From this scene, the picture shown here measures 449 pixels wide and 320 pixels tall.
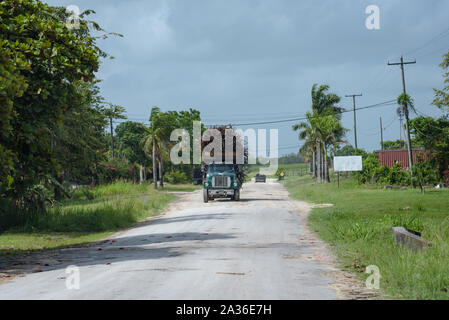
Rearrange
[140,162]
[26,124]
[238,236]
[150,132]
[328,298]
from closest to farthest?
[328,298] → [26,124] → [238,236] → [150,132] → [140,162]

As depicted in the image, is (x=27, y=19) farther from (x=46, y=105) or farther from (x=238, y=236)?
(x=238, y=236)

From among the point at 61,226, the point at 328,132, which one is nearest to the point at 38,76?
the point at 61,226

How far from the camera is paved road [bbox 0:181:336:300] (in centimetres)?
822

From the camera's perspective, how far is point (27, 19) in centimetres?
1448

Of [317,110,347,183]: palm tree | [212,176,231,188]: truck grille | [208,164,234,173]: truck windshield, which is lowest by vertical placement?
[212,176,231,188]: truck grille

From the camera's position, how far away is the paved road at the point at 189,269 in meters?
8.22

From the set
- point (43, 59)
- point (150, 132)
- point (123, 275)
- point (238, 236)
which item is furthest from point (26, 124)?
point (150, 132)

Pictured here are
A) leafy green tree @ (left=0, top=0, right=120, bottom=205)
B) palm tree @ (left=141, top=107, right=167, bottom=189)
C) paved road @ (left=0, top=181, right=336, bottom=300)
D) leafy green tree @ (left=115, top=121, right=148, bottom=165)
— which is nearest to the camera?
paved road @ (left=0, top=181, right=336, bottom=300)

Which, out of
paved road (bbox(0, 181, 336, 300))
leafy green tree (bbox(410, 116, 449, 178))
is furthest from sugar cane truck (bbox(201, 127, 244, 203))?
paved road (bbox(0, 181, 336, 300))

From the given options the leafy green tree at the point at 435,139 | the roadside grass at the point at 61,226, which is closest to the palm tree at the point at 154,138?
the leafy green tree at the point at 435,139

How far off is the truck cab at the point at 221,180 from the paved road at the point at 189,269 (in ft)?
57.2

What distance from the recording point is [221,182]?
37406mm

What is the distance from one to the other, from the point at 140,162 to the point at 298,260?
76218mm

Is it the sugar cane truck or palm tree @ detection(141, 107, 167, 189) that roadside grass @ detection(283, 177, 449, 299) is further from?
palm tree @ detection(141, 107, 167, 189)
